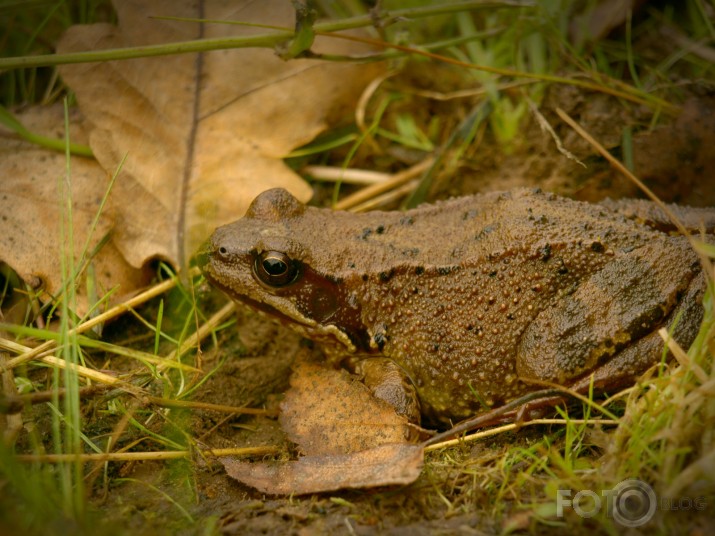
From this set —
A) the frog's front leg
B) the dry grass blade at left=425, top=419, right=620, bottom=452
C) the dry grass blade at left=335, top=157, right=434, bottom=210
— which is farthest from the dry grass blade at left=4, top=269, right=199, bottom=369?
the frog's front leg

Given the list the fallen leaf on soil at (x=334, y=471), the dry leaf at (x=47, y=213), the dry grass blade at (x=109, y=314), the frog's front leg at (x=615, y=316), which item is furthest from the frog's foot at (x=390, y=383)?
the dry leaf at (x=47, y=213)

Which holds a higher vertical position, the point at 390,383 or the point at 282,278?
the point at 282,278

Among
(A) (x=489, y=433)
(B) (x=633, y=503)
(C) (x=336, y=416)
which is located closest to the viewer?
(B) (x=633, y=503)

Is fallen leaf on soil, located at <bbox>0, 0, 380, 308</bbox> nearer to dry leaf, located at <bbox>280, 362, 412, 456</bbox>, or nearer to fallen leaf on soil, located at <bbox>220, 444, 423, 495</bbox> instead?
dry leaf, located at <bbox>280, 362, 412, 456</bbox>

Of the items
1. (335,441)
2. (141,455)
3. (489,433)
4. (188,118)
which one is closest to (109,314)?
(141,455)

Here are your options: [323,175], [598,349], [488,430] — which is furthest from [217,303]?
[598,349]

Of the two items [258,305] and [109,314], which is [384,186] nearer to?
[258,305]
